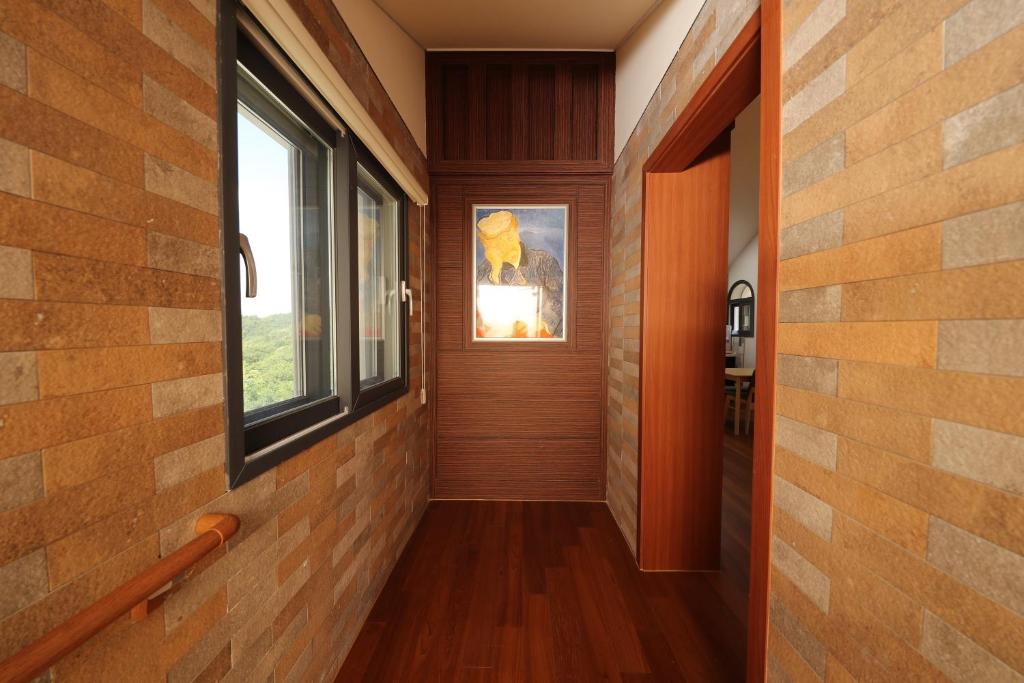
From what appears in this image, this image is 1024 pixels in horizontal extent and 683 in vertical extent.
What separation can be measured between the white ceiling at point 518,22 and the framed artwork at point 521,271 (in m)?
0.94

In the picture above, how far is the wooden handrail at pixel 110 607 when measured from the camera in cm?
44

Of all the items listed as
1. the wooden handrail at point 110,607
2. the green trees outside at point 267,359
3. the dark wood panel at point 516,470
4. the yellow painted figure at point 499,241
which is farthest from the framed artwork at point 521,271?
the wooden handrail at point 110,607

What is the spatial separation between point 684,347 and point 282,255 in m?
1.67

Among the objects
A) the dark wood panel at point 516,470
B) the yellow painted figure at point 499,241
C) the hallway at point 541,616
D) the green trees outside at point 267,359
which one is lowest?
the hallway at point 541,616

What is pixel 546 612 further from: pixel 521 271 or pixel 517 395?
pixel 521 271

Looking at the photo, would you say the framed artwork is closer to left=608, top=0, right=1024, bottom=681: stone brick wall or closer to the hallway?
the hallway

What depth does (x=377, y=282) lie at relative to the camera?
1876 millimetres

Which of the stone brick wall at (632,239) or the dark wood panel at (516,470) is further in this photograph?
the dark wood panel at (516,470)

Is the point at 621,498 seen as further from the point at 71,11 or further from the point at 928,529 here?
the point at 71,11

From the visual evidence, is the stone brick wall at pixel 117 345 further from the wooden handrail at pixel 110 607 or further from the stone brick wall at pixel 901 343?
the stone brick wall at pixel 901 343

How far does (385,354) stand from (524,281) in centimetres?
103

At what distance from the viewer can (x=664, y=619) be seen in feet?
5.14

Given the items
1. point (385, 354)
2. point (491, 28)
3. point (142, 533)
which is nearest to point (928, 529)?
point (142, 533)

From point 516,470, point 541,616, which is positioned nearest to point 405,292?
point 516,470
